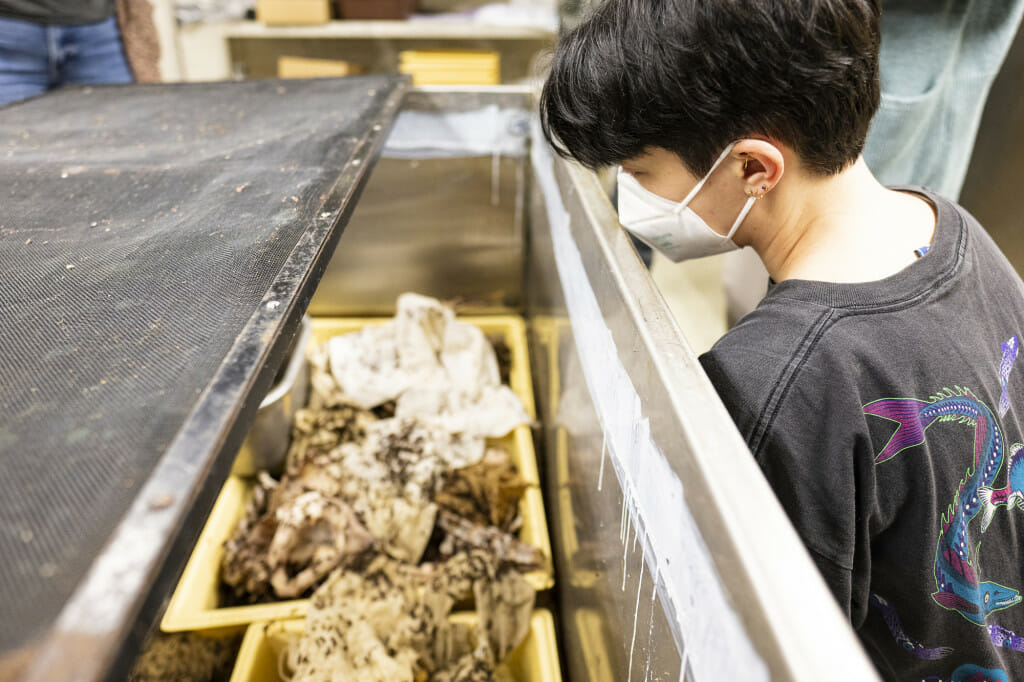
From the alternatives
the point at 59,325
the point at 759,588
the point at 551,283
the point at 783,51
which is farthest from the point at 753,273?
the point at 59,325

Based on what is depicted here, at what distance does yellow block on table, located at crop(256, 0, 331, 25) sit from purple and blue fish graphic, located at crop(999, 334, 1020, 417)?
2.74 metres

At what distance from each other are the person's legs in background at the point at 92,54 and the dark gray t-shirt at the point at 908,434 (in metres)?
1.85

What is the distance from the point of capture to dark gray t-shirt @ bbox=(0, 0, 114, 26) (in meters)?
1.35

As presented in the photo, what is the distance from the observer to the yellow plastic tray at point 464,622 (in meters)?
1.06

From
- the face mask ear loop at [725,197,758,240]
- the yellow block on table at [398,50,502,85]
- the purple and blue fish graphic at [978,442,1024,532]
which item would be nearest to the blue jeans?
the yellow block on table at [398,50,502,85]

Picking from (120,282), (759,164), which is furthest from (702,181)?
(120,282)

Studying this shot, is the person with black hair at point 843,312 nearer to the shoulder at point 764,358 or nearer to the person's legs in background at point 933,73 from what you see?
the shoulder at point 764,358

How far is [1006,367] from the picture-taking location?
686mm

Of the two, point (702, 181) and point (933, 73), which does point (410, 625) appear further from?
point (933, 73)

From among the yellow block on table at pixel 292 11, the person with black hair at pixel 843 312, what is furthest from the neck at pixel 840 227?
the yellow block on table at pixel 292 11

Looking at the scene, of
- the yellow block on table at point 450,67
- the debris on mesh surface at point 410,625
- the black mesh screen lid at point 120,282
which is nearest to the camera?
the black mesh screen lid at point 120,282

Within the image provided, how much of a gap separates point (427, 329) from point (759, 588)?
4.81ft

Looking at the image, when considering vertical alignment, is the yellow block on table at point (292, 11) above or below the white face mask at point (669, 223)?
above

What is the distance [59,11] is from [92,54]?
229 mm
